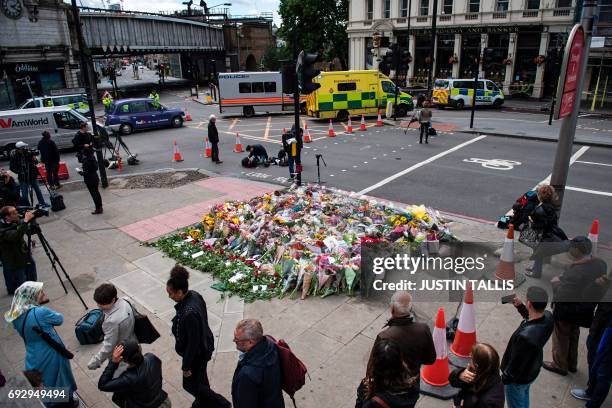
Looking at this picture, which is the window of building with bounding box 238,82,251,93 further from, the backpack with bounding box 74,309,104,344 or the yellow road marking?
the backpack with bounding box 74,309,104,344

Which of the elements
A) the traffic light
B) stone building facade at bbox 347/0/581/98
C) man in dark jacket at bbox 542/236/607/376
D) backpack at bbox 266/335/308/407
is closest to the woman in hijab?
backpack at bbox 266/335/308/407

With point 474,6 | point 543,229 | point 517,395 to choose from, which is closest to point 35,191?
point 543,229

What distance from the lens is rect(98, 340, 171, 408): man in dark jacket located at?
3.62 m

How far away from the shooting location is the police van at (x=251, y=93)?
93.4ft

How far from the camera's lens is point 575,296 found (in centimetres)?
472

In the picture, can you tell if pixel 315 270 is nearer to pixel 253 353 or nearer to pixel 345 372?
pixel 345 372

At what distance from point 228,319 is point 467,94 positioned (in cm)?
2908

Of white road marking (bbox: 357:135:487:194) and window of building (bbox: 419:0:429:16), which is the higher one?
window of building (bbox: 419:0:429:16)

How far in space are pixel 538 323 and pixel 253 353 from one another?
8.20ft

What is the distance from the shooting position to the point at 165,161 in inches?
699

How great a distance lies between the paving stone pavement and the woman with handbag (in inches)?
28.4

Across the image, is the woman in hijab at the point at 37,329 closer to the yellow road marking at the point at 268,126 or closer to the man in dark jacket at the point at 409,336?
the man in dark jacket at the point at 409,336

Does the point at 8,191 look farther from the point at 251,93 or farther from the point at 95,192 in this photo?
the point at 251,93

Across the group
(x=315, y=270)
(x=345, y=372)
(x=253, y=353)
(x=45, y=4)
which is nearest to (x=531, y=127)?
(x=315, y=270)
